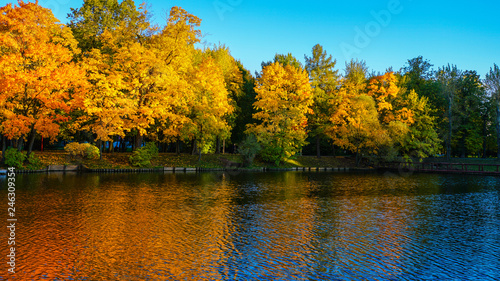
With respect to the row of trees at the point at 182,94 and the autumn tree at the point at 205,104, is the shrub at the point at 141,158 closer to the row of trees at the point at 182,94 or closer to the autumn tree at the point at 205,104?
the row of trees at the point at 182,94

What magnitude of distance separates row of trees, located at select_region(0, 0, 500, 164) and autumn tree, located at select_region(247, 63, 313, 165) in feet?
0.49

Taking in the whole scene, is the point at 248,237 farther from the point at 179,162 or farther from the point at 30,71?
the point at 179,162

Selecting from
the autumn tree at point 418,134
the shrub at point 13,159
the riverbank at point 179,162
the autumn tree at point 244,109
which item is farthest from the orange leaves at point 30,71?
the autumn tree at point 418,134

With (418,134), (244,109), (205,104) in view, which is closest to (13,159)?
(205,104)

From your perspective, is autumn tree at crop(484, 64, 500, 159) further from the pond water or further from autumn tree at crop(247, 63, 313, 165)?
the pond water

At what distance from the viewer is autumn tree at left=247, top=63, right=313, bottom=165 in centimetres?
5116

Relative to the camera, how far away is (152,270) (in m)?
9.21

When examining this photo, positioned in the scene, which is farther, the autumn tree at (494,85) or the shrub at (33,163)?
the autumn tree at (494,85)

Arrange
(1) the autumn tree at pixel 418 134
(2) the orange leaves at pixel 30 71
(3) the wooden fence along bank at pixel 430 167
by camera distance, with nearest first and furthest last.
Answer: (2) the orange leaves at pixel 30 71 < (3) the wooden fence along bank at pixel 430 167 < (1) the autumn tree at pixel 418 134

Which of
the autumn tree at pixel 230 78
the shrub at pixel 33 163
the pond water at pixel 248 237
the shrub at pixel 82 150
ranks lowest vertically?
the pond water at pixel 248 237

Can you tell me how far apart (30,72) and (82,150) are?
367 inches

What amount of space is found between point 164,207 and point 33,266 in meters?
8.74

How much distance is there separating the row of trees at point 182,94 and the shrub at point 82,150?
1.29 metres

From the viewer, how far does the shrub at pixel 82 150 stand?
130 ft
